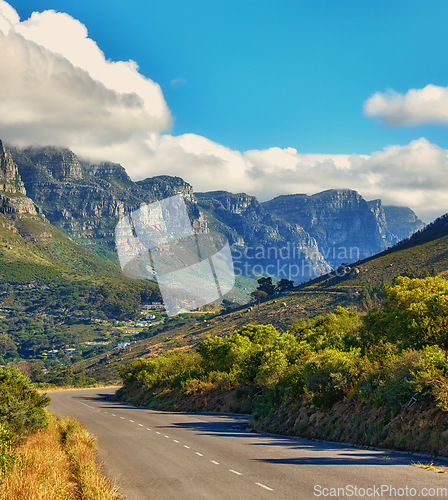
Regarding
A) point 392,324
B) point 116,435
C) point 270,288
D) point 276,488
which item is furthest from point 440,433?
point 270,288

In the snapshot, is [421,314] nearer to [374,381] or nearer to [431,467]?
[374,381]

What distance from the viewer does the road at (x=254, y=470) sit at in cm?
1234

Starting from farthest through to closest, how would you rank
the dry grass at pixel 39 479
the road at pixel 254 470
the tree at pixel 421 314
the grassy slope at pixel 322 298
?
the grassy slope at pixel 322 298, the tree at pixel 421 314, the road at pixel 254 470, the dry grass at pixel 39 479

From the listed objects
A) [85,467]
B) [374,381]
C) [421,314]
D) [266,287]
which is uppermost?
[266,287]

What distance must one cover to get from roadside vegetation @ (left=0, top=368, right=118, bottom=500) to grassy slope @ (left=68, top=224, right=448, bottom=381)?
295 ft

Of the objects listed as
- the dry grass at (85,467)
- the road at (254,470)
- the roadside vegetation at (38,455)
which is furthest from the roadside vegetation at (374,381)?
the roadside vegetation at (38,455)

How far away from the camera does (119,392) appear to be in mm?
71875

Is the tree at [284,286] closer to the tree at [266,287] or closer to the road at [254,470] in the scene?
the tree at [266,287]

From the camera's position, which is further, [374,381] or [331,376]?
[331,376]

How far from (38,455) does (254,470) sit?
771cm

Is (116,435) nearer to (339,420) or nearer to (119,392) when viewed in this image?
(339,420)

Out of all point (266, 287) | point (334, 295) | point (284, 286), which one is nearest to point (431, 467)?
point (334, 295)

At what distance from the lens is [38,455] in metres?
16.8

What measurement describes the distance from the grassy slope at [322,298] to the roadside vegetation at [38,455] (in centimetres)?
8984
